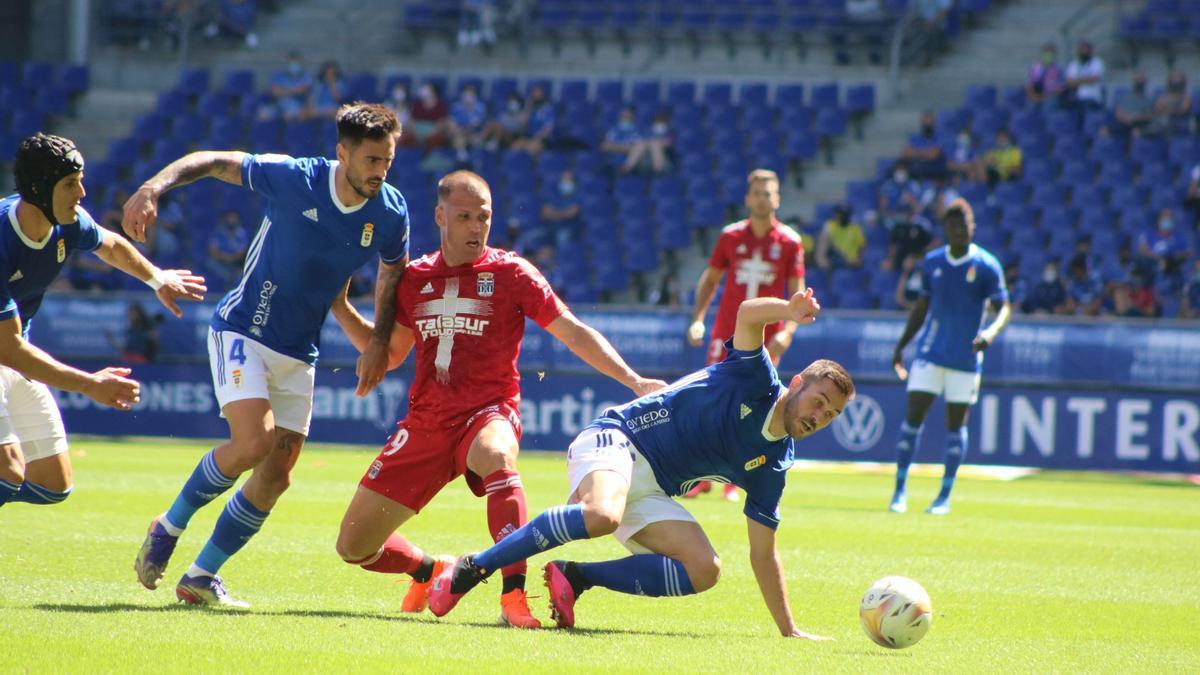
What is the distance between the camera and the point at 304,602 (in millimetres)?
6898

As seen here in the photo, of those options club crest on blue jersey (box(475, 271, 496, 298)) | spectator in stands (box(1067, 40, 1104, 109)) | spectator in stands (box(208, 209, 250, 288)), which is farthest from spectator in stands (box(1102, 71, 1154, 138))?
club crest on blue jersey (box(475, 271, 496, 298))

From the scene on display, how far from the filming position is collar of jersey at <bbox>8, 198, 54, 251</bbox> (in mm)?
6439

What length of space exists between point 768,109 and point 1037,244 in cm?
589

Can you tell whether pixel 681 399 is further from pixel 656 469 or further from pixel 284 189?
pixel 284 189

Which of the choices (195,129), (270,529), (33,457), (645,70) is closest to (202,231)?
(195,129)

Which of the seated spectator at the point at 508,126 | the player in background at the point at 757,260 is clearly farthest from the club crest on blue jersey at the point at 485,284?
the seated spectator at the point at 508,126

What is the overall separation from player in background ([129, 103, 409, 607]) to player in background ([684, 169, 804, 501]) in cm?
595

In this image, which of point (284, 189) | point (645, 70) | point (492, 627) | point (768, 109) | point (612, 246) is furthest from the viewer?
point (645, 70)

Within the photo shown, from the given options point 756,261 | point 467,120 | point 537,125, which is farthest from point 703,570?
point 467,120

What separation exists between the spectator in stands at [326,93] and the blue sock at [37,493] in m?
20.1

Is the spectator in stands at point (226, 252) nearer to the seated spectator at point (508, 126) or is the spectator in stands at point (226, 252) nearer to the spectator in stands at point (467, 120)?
the spectator in stands at point (467, 120)

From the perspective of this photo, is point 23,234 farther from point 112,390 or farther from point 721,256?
point 721,256

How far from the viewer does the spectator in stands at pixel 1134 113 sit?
23.0 meters

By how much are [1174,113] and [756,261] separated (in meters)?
12.8
